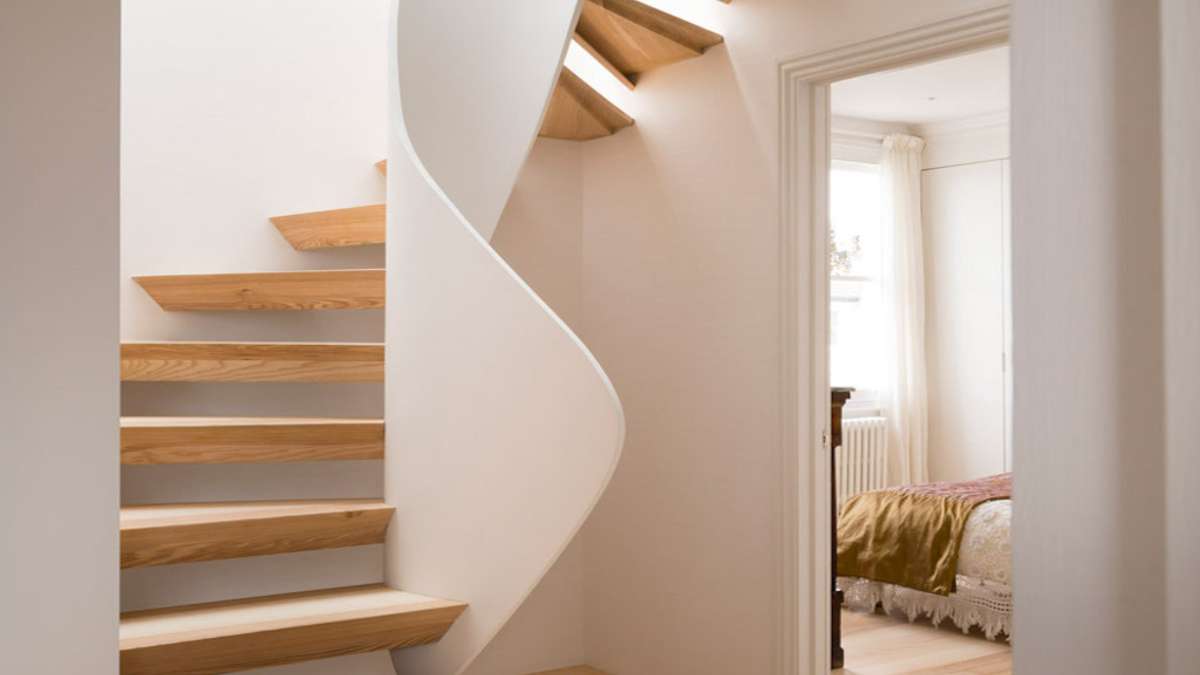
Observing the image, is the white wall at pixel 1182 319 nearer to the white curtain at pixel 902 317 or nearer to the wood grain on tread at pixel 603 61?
the wood grain on tread at pixel 603 61

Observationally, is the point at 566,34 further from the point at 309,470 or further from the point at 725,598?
the point at 725,598

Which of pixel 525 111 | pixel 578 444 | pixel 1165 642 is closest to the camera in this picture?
pixel 1165 642

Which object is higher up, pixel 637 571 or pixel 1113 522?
pixel 1113 522

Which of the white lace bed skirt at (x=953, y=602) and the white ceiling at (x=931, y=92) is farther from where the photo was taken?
the white ceiling at (x=931, y=92)

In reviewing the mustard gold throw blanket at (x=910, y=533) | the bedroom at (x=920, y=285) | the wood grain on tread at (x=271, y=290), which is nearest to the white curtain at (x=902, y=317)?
the bedroom at (x=920, y=285)

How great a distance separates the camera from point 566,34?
356 centimetres

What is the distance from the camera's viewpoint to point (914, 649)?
15.5 feet

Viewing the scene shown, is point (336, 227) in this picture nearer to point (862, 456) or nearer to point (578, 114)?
point (578, 114)

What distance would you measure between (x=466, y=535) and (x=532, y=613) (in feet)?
4.50

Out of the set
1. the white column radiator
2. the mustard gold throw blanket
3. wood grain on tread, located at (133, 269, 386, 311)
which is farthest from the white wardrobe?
wood grain on tread, located at (133, 269, 386, 311)

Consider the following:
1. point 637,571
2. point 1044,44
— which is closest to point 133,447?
point 637,571

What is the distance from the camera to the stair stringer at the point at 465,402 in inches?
112

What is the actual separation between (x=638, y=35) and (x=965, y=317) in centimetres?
459

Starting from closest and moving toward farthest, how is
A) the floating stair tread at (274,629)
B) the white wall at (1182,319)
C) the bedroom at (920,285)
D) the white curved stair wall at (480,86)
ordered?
1. the white wall at (1182,319)
2. the floating stair tread at (274,629)
3. the white curved stair wall at (480,86)
4. the bedroom at (920,285)
